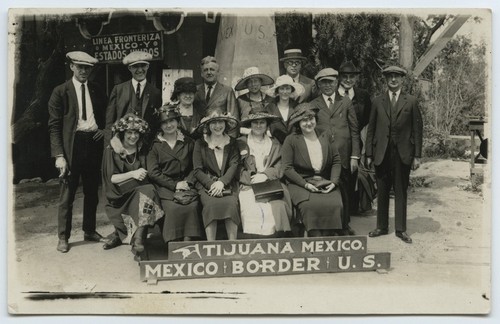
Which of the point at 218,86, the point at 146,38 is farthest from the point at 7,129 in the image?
the point at 218,86

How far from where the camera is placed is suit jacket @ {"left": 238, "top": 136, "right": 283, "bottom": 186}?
18.1 feet

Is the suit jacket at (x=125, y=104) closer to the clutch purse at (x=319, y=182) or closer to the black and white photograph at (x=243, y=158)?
the black and white photograph at (x=243, y=158)

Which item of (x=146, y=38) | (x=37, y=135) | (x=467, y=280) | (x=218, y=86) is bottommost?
(x=467, y=280)

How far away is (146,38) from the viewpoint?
18.3 feet

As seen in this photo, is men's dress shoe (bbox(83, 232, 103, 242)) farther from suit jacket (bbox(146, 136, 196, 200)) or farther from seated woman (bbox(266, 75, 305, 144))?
seated woman (bbox(266, 75, 305, 144))

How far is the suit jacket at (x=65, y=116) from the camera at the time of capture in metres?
5.50

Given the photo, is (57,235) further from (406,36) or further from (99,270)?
(406,36)

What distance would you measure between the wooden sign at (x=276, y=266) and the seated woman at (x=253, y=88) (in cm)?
141

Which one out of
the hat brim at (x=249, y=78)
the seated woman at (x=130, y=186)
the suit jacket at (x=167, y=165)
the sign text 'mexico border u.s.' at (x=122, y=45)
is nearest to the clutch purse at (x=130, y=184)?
the seated woman at (x=130, y=186)

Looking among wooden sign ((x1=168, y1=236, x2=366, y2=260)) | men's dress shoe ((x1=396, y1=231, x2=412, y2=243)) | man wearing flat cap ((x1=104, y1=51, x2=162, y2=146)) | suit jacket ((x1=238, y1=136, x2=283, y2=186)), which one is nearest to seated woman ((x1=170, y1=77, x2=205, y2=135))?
man wearing flat cap ((x1=104, y1=51, x2=162, y2=146))

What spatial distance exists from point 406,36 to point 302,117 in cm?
132

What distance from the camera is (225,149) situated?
17.9ft

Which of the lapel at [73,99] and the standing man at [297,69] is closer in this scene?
the lapel at [73,99]

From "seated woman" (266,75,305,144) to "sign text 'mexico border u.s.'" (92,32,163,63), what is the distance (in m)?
1.14
